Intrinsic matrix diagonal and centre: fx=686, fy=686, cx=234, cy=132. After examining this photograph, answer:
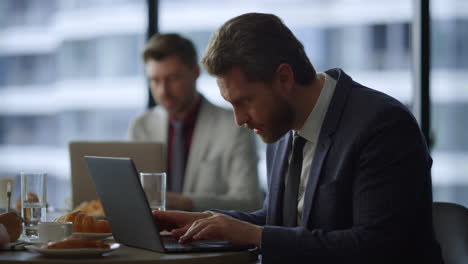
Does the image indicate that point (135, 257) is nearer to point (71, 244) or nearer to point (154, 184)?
point (71, 244)

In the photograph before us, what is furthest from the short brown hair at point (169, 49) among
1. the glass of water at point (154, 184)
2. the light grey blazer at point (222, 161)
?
the glass of water at point (154, 184)

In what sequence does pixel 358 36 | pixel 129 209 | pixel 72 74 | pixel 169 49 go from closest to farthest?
pixel 129 209 < pixel 169 49 < pixel 358 36 < pixel 72 74

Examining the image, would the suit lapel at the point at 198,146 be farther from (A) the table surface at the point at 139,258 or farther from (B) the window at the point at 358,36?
(A) the table surface at the point at 139,258

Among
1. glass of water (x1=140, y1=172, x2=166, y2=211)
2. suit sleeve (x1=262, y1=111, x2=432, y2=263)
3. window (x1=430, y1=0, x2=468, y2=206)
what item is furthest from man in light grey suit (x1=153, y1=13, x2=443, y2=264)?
window (x1=430, y1=0, x2=468, y2=206)

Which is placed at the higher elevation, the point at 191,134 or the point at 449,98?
the point at 449,98

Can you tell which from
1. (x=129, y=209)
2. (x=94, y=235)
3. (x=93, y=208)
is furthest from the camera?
(x=93, y=208)

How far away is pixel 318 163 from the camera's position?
78.2 inches

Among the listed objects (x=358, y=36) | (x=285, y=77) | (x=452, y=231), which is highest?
(x=358, y=36)

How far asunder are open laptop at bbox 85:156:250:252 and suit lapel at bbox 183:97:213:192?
157 centimetres

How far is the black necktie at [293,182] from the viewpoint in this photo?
2.12 metres

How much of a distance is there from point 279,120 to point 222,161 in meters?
1.49

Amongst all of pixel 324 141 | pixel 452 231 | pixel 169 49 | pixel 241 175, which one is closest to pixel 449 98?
pixel 241 175

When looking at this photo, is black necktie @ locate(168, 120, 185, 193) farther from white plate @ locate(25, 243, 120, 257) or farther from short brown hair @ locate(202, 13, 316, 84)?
white plate @ locate(25, 243, 120, 257)

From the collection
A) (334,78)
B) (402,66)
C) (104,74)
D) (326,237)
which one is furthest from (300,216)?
(104,74)
